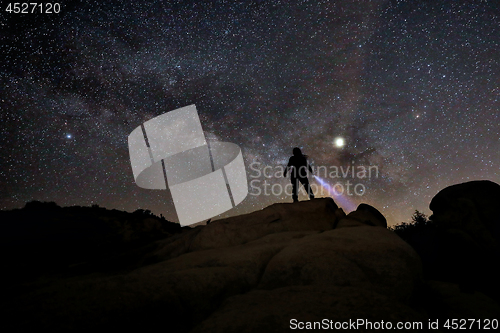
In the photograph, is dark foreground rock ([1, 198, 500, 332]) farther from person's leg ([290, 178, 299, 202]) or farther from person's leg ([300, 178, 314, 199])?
person's leg ([290, 178, 299, 202])

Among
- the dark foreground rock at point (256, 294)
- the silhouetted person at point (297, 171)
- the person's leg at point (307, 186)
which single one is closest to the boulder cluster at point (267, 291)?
the dark foreground rock at point (256, 294)

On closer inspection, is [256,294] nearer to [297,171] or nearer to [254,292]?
[254,292]

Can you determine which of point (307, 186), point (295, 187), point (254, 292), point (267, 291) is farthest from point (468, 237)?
point (254, 292)

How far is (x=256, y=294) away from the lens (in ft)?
11.0

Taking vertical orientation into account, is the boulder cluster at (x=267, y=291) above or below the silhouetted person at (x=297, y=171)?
below

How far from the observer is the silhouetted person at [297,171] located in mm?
11859

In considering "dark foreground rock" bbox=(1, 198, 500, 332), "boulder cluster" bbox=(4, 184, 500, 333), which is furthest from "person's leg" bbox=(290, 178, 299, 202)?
"dark foreground rock" bbox=(1, 198, 500, 332)

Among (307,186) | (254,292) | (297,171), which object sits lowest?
(254,292)

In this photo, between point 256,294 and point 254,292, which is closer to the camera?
point 256,294

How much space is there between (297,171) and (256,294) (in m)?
9.03

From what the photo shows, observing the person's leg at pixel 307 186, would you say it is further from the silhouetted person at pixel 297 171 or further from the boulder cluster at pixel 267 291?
the boulder cluster at pixel 267 291

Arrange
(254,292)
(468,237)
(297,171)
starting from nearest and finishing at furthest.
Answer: (254,292)
(468,237)
(297,171)

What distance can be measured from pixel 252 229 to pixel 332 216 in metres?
3.78

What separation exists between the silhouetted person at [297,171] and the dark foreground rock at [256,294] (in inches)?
229
